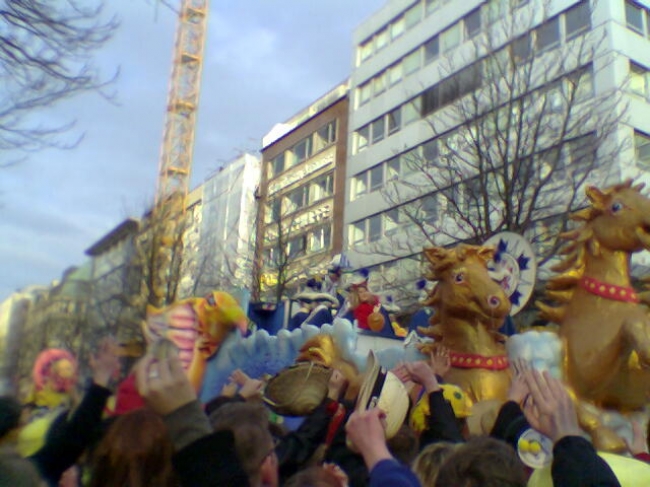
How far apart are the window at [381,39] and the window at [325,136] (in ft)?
13.4

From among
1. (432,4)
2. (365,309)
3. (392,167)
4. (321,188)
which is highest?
(432,4)

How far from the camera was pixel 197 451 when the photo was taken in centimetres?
171

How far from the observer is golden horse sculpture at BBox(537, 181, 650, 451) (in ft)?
15.0

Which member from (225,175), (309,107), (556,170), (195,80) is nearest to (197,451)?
(556,170)

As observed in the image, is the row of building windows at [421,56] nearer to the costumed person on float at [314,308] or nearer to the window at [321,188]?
the window at [321,188]

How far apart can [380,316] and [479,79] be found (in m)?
6.04

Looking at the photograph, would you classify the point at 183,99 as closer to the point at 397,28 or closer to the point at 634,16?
the point at 397,28

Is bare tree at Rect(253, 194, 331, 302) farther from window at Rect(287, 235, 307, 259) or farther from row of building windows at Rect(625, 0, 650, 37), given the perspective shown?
row of building windows at Rect(625, 0, 650, 37)

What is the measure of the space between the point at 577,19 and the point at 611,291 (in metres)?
15.8

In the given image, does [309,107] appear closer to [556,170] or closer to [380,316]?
[556,170]

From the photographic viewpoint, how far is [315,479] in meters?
2.01

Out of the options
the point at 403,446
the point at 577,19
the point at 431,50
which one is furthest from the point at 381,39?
the point at 403,446

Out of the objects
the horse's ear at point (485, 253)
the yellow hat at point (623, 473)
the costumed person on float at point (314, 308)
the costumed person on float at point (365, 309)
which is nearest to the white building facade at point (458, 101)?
the costumed person on float at point (314, 308)

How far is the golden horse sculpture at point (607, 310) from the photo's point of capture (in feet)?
15.0
